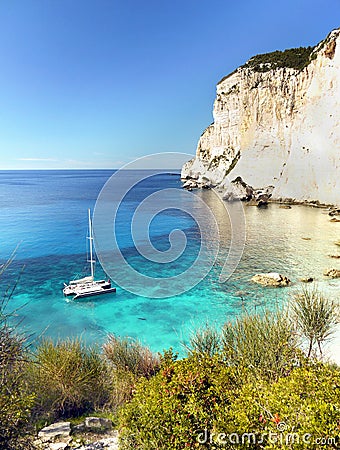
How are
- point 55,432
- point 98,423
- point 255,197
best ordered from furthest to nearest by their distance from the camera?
point 255,197, point 98,423, point 55,432

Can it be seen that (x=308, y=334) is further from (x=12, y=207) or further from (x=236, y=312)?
(x=12, y=207)

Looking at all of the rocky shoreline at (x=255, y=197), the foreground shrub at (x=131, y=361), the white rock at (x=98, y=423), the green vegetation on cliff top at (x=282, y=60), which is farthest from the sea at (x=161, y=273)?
the green vegetation on cliff top at (x=282, y=60)

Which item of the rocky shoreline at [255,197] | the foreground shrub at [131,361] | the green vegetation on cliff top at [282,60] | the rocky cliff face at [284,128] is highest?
the green vegetation on cliff top at [282,60]

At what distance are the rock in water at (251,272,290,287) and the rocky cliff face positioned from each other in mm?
27621

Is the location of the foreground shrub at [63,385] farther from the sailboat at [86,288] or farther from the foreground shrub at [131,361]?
the sailboat at [86,288]

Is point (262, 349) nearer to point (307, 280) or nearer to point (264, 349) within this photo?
point (264, 349)

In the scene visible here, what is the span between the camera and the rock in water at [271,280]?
17.0 m

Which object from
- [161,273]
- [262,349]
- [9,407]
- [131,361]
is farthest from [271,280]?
[9,407]

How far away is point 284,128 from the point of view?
1935 inches

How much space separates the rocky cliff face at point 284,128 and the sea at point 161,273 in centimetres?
778

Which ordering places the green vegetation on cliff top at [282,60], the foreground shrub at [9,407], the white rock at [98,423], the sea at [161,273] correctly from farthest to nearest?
the green vegetation on cliff top at [282,60] → the sea at [161,273] → the white rock at [98,423] → the foreground shrub at [9,407]

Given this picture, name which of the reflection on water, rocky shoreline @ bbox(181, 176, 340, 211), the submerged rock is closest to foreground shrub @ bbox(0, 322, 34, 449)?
the reflection on water

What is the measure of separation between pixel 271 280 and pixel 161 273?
7548 millimetres

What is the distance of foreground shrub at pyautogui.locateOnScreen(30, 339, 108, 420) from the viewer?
22.5ft
